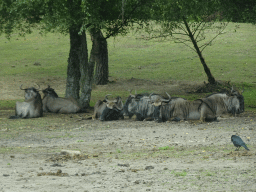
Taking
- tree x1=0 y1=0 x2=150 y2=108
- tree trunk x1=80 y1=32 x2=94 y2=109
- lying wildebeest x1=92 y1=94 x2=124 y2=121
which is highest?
tree x1=0 y1=0 x2=150 y2=108

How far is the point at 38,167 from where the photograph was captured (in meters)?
7.45

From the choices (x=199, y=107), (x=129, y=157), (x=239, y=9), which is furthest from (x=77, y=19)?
(x=129, y=157)

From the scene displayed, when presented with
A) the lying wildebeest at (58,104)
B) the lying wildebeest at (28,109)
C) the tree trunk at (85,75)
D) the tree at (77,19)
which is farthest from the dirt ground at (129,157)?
the tree trunk at (85,75)

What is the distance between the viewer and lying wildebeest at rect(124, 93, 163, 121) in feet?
47.9

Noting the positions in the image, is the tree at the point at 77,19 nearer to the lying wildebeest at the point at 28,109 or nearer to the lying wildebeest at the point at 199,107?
the lying wildebeest at the point at 28,109

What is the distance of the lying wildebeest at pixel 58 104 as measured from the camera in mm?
17281

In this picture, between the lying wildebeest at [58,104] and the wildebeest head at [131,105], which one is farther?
the lying wildebeest at [58,104]

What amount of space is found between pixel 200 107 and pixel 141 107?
213 cm

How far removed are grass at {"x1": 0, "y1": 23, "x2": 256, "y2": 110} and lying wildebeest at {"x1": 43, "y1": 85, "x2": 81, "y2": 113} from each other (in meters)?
3.06

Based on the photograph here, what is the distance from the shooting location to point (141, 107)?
48.2ft

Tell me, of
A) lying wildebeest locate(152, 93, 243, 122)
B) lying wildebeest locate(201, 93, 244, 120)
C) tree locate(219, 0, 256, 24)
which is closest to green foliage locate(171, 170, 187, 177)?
lying wildebeest locate(152, 93, 243, 122)

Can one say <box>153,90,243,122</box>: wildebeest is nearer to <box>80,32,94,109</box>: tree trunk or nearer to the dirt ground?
the dirt ground

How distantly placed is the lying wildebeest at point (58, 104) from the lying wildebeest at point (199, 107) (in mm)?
4413

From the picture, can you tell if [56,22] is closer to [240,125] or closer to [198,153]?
[240,125]
